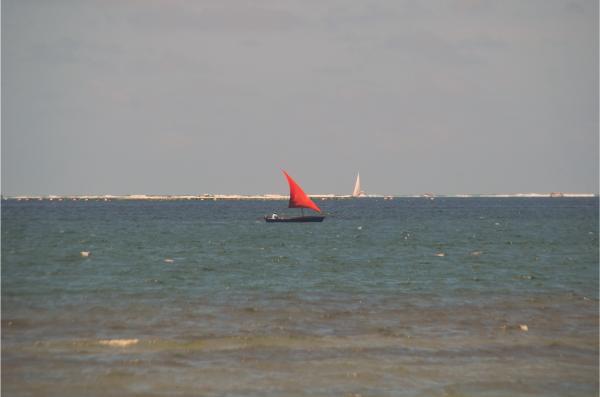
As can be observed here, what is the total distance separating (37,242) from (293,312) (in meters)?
45.3

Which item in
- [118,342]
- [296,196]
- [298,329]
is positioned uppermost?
[298,329]

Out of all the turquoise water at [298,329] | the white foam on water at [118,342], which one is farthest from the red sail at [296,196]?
the white foam on water at [118,342]

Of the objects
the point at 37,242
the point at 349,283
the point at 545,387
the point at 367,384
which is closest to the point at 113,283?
the point at 349,283

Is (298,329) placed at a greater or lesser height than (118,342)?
greater

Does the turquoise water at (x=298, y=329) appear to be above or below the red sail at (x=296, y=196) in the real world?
above

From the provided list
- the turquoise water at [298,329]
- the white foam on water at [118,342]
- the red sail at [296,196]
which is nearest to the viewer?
the turquoise water at [298,329]

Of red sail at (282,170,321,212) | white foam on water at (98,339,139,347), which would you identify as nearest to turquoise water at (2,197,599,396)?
white foam on water at (98,339,139,347)

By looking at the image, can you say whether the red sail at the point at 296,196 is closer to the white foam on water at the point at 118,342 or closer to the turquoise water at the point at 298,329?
the turquoise water at the point at 298,329

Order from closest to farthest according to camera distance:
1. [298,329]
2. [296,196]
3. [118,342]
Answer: [118,342], [298,329], [296,196]

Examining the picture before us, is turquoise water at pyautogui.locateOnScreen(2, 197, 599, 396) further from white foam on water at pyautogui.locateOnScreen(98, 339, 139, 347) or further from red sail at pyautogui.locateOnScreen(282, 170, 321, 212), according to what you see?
red sail at pyautogui.locateOnScreen(282, 170, 321, 212)

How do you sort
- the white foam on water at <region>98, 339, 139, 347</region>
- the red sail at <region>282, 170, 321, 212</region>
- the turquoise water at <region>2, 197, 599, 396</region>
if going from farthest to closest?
the red sail at <region>282, 170, 321, 212</region> < the white foam on water at <region>98, 339, 139, 347</region> < the turquoise water at <region>2, 197, 599, 396</region>

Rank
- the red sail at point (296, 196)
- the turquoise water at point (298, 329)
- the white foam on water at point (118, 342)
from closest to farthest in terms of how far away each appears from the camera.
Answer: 1. the turquoise water at point (298, 329)
2. the white foam on water at point (118, 342)
3. the red sail at point (296, 196)

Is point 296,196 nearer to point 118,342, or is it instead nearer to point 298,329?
point 298,329

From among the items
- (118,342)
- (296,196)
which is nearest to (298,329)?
(118,342)
